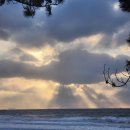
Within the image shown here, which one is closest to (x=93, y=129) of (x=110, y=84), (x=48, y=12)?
(x=48, y=12)

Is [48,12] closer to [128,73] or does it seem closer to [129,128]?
[128,73]

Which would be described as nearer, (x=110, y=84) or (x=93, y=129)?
(x=110, y=84)

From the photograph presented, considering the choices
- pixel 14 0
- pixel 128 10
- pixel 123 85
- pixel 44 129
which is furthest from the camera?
pixel 44 129

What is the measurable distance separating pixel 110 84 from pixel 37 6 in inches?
130

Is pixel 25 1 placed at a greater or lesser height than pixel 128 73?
greater

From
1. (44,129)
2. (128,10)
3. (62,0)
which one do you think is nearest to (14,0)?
(62,0)

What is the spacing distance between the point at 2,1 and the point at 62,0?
4.85ft

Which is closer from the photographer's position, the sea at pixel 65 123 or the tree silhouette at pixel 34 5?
the tree silhouette at pixel 34 5

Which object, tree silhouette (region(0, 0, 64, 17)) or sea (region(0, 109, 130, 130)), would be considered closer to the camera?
tree silhouette (region(0, 0, 64, 17))

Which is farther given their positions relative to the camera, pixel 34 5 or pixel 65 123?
pixel 65 123

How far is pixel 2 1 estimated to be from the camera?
11.3 m

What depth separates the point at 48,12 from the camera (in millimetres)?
11359

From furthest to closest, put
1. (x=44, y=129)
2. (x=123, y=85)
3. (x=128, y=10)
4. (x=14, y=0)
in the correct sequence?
1. (x=44, y=129)
2. (x=14, y=0)
3. (x=128, y=10)
4. (x=123, y=85)

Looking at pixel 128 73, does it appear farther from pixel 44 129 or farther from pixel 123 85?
pixel 44 129
